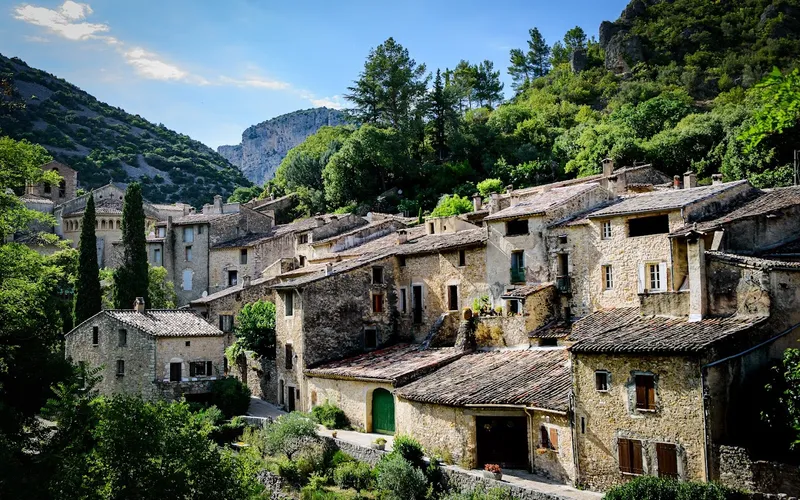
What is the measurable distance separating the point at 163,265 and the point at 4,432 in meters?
38.0

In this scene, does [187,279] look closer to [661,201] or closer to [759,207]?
[661,201]

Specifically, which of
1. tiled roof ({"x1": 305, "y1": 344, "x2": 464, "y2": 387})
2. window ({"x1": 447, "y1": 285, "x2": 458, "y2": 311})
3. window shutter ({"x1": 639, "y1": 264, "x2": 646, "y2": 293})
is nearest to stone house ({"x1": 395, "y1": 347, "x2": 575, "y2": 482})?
tiled roof ({"x1": 305, "y1": 344, "x2": 464, "y2": 387})

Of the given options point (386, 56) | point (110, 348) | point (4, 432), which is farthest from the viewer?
point (386, 56)

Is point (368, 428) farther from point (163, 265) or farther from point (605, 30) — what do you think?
point (605, 30)

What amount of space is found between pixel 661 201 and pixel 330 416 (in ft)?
58.3

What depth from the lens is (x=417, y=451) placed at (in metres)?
29.8

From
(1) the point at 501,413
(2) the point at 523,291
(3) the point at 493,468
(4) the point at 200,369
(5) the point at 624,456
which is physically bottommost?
(3) the point at 493,468

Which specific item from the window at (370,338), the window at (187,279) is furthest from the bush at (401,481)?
the window at (187,279)

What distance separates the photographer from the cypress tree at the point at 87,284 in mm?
50250

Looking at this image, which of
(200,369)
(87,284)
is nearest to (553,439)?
(200,369)

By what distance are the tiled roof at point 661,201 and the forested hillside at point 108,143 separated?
303 feet

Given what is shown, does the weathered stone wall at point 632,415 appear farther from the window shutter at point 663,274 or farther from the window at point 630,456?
the window shutter at point 663,274

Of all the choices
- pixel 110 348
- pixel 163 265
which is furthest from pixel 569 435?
pixel 163 265

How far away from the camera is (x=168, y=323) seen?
4269 cm
